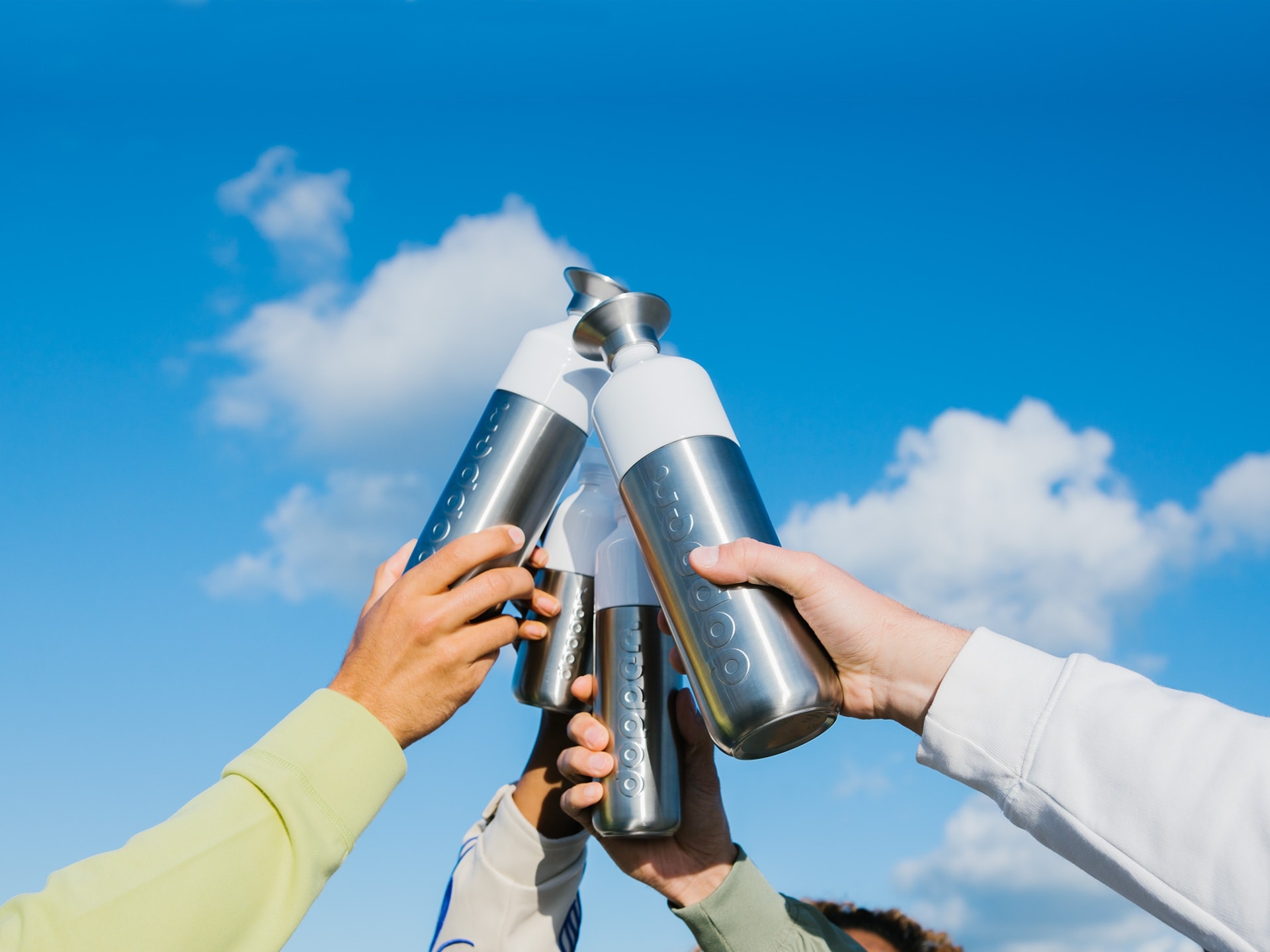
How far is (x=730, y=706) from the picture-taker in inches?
55.0

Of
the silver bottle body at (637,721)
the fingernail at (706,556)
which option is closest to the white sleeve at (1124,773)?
the fingernail at (706,556)

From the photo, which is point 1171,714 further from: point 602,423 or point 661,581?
point 602,423

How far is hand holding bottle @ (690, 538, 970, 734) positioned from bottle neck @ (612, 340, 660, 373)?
0.41 meters

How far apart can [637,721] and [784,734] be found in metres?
0.39

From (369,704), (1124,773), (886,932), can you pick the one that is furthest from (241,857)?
(886,932)

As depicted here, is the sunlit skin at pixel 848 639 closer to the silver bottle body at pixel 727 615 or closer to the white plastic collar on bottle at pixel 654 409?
the silver bottle body at pixel 727 615

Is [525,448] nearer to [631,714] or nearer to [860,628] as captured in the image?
[631,714]

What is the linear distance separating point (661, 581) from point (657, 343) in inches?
19.2

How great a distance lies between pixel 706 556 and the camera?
4.82 ft

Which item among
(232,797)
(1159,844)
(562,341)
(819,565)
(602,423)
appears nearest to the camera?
(1159,844)

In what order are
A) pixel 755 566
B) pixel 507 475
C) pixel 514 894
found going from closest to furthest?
pixel 755 566
pixel 507 475
pixel 514 894

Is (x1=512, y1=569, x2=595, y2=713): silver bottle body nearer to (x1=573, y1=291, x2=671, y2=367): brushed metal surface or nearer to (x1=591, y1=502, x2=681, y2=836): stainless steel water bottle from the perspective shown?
(x1=591, y1=502, x2=681, y2=836): stainless steel water bottle

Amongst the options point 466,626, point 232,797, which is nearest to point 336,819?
point 232,797

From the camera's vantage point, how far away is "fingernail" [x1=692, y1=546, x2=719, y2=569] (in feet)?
4.79
